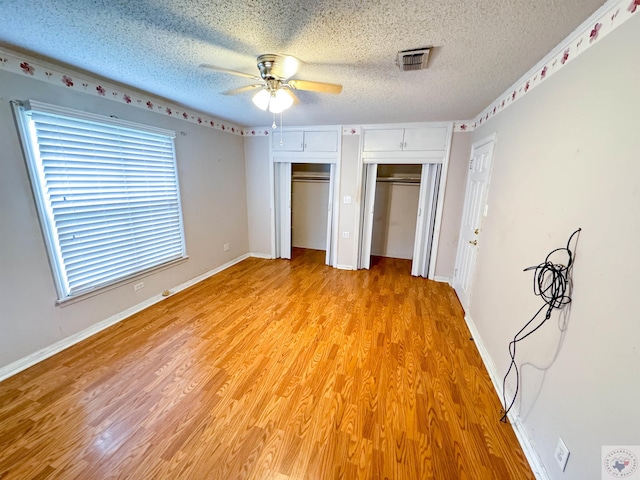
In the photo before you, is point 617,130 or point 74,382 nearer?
point 617,130

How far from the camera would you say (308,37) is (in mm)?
1461

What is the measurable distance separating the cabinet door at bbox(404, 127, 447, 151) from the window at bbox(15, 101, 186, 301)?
3.18 m

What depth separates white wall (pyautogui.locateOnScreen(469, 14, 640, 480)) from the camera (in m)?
0.92

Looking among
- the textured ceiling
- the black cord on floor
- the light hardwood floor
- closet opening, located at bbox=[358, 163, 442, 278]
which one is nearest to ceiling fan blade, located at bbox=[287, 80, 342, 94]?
the textured ceiling

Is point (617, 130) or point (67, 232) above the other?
point (617, 130)

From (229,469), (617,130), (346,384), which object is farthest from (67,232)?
(617,130)

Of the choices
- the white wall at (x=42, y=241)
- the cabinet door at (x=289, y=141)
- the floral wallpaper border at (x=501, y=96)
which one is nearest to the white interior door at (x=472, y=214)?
the floral wallpaper border at (x=501, y=96)

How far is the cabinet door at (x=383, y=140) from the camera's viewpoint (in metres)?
3.66

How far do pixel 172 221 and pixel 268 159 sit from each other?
1.93 metres

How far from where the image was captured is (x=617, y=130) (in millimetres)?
1015

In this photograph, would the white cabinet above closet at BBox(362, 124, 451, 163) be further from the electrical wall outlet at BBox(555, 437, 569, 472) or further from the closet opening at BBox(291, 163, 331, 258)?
the electrical wall outlet at BBox(555, 437, 569, 472)

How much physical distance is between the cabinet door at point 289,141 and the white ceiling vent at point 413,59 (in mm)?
2524

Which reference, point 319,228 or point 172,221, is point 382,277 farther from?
point 172,221

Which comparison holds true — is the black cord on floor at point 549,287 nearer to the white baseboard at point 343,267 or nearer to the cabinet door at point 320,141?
the white baseboard at point 343,267
